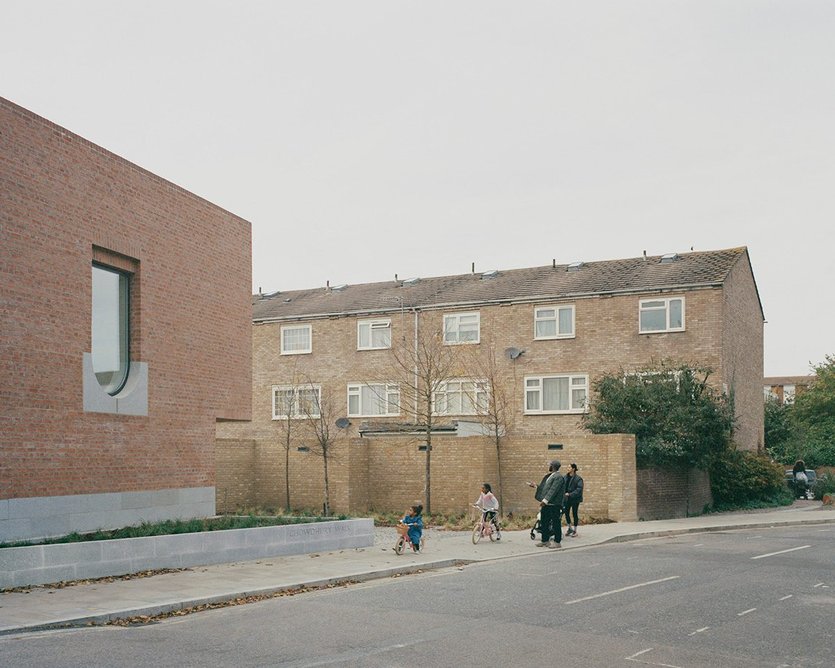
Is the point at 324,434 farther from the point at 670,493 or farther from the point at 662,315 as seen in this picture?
the point at 662,315

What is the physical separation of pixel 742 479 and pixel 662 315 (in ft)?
21.9

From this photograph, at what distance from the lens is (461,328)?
41.2 metres

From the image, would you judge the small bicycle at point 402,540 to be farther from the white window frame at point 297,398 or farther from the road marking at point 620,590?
the white window frame at point 297,398

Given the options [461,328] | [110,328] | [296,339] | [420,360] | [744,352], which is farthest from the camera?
[296,339]

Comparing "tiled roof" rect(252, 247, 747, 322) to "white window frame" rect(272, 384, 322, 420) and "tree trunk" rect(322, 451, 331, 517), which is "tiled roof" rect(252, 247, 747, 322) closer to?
"white window frame" rect(272, 384, 322, 420)

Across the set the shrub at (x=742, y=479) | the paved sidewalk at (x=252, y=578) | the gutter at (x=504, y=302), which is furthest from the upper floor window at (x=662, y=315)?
the paved sidewalk at (x=252, y=578)

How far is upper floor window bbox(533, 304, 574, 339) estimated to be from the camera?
39.1 meters

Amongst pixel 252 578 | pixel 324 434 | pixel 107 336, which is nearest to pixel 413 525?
pixel 252 578

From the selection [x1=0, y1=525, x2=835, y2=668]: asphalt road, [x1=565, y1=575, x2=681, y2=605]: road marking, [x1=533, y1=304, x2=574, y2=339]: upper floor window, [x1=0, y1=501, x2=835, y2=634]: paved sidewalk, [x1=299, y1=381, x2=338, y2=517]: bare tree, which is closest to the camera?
[x1=0, y1=525, x2=835, y2=668]: asphalt road

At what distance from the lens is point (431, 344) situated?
40594 millimetres

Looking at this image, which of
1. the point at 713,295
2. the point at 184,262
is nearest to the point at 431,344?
the point at 713,295

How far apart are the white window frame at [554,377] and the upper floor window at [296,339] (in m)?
10.0

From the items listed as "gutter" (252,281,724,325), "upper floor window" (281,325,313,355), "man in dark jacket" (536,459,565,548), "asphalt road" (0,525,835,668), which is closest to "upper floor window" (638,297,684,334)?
"gutter" (252,281,724,325)

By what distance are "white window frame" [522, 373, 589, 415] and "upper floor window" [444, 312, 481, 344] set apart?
2.97 m
